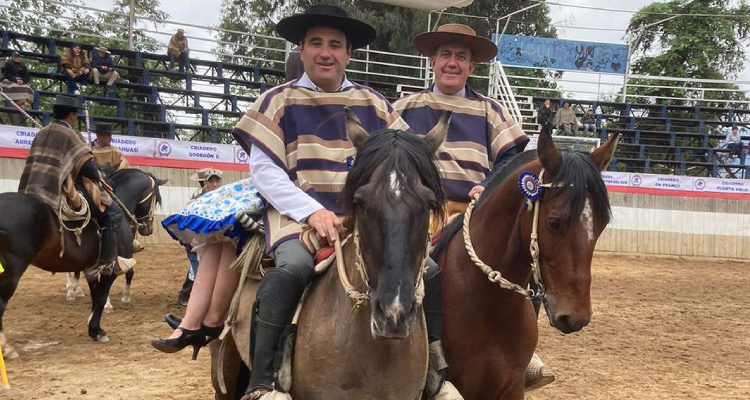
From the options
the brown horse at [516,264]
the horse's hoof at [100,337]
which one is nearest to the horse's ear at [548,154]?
the brown horse at [516,264]

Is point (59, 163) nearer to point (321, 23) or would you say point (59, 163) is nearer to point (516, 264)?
point (321, 23)

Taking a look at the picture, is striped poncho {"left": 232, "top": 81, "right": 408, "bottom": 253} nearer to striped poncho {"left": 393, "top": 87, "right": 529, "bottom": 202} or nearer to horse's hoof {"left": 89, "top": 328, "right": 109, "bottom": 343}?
striped poncho {"left": 393, "top": 87, "right": 529, "bottom": 202}

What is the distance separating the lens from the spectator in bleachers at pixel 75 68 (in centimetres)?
1559

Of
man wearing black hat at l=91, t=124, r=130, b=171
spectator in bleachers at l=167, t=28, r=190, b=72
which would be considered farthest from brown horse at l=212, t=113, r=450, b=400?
spectator in bleachers at l=167, t=28, r=190, b=72

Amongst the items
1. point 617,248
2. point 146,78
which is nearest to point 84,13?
point 146,78

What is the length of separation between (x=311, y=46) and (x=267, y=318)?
1411 millimetres

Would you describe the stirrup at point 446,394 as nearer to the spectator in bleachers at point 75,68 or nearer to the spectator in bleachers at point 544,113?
the spectator in bleachers at point 75,68

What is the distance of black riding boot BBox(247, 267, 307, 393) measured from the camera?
2623 millimetres

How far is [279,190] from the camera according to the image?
291cm

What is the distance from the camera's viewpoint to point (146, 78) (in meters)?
17.5

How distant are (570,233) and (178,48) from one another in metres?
17.5

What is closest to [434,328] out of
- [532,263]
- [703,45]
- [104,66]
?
[532,263]

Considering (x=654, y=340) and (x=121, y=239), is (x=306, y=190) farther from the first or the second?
(x=654, y=340)

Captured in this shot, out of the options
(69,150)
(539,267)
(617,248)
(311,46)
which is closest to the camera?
(539,267)
